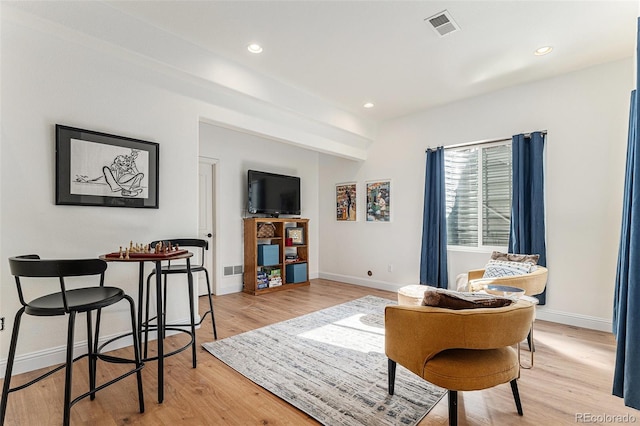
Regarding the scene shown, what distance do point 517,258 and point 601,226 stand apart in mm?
951

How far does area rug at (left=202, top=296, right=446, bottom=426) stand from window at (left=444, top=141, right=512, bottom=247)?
6.03 feet

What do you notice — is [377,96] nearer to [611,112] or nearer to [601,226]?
[611,112]

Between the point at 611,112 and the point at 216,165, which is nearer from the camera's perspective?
the point at 611,112

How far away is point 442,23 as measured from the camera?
2.65m

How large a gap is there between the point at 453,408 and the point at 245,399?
4.17 ft

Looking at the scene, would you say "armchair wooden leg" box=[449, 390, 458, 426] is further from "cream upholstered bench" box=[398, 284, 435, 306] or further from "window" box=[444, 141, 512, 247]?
"window" box=[444, 141, 512, 247]

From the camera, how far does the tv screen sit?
505 cm

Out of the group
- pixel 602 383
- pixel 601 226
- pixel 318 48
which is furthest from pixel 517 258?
pixel 318 48

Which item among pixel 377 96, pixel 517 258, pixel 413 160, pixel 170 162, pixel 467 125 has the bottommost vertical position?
pixel 517 258

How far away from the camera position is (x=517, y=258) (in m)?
3.33

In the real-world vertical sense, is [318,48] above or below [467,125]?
above

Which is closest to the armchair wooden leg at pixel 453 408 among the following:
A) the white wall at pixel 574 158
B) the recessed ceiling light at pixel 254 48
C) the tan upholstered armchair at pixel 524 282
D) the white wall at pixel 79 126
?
the tan upholstered armchair at pixel 524 282

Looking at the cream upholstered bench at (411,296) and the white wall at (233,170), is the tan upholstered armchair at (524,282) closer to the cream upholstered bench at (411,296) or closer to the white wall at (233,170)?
the cream upholstered bench at (411,296)

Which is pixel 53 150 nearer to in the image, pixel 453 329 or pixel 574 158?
pixel 453 329
